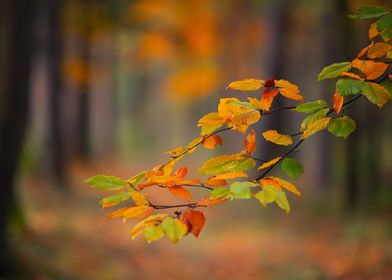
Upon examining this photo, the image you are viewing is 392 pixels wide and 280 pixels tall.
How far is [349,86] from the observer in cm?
193

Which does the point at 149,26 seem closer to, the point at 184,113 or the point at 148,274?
the point at 148,274

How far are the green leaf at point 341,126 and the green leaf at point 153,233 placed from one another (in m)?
0.71

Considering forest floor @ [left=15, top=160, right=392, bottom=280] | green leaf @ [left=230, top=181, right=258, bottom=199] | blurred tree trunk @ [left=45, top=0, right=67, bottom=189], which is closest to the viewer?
green leaf @ [left=230, top=181, right=258, bottom=199]

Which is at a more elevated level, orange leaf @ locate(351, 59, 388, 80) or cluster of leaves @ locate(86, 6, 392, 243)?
orange leaf @ locate(351, 59, 388, 80)

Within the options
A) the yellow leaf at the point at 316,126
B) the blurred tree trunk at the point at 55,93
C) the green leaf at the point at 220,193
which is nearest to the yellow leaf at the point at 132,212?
the green leaf at the point at 220,193

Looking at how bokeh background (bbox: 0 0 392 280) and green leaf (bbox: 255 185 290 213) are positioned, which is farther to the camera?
bokeh background (bbox: 0 0 392 280)

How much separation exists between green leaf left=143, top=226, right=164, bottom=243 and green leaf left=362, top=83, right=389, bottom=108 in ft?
2.84

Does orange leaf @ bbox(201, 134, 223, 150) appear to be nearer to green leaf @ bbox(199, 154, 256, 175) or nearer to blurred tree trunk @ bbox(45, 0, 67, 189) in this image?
green leaf @ bbox(199, 154, 256, 175)

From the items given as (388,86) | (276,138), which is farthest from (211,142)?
(388,86)

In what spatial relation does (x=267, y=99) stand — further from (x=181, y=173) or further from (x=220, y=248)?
(x=220, y=248)

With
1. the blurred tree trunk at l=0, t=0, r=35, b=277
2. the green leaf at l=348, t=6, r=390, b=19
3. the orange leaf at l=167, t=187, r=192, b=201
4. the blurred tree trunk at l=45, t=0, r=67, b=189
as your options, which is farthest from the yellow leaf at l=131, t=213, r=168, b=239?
the blurred tree trunk at l=45, t=0, r=67, b=189

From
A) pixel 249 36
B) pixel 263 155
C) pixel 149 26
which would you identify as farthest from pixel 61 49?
pixel 249 36

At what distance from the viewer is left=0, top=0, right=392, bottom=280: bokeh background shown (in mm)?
7215

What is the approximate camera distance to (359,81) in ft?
6.44
